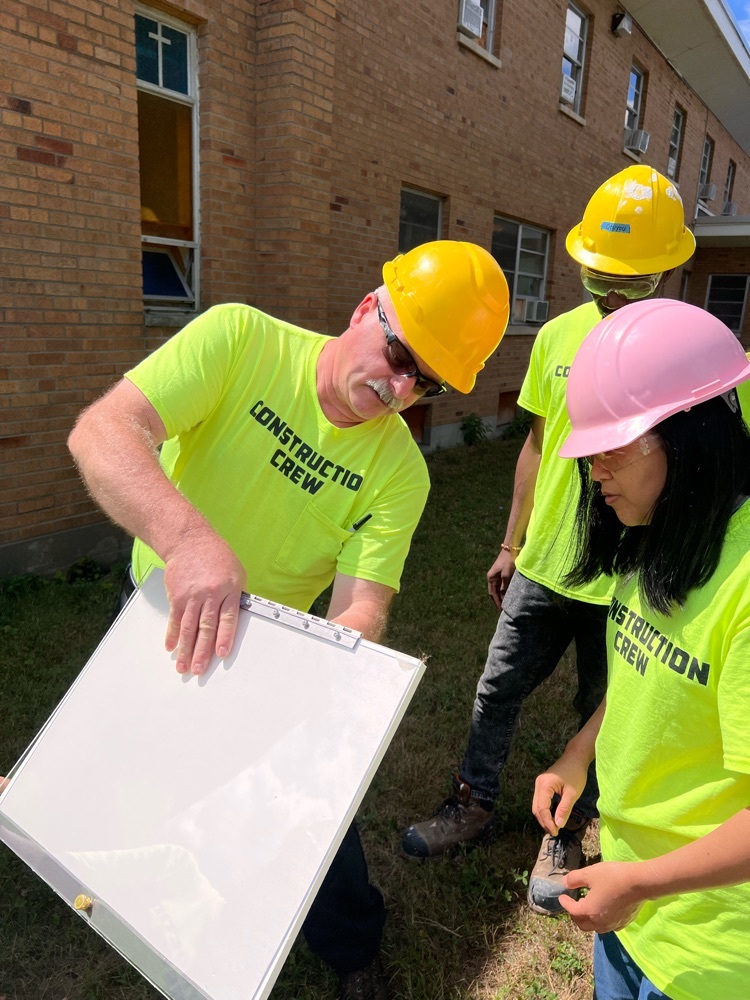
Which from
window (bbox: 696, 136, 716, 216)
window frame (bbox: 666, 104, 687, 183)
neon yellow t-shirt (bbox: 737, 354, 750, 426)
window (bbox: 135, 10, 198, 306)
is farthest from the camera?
window (bbox: 696, 136, 716, 216)

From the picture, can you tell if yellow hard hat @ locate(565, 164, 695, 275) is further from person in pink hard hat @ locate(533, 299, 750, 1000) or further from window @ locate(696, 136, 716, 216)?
window @ locate(696, 136, 716, 216)

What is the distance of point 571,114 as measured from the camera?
11.2 m

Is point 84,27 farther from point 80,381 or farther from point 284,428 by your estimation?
point 284,428

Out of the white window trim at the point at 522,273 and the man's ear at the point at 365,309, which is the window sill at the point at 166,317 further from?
the white window trim at the point at 522,273

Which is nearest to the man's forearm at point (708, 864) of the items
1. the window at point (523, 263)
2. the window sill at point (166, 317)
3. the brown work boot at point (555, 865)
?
the brown work boot at point (555, 865)

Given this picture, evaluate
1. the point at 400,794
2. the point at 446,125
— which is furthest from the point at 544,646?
the point at 446,125

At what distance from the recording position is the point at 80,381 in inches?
193

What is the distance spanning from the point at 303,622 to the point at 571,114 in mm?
12134

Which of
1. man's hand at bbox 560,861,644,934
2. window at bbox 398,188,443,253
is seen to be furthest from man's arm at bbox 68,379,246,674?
window at bbox 398,188,443,253

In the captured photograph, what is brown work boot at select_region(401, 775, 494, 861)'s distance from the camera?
→ 2885 mm

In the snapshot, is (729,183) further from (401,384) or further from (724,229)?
(401,384)

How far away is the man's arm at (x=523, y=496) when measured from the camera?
9.74ft

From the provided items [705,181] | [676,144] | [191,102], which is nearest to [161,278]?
[191,102]

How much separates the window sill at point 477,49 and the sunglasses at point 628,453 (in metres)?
8.78
